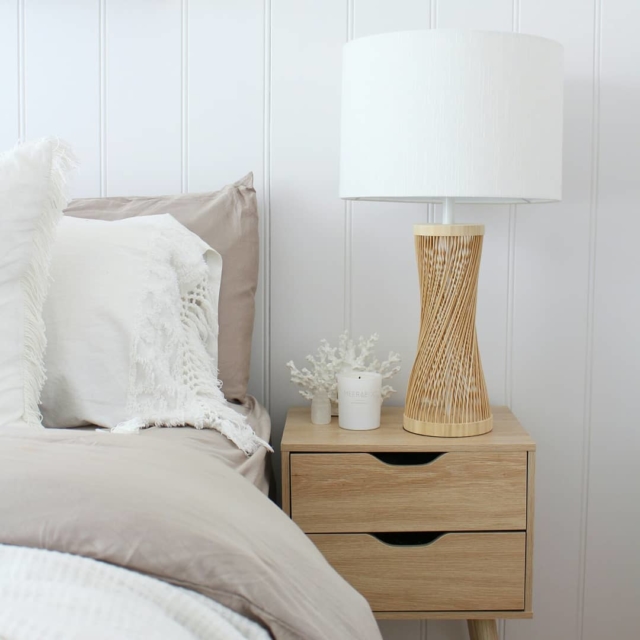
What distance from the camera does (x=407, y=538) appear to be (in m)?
1.67

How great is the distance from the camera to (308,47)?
5.79 feet

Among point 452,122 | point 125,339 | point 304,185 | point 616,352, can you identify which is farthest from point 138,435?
point 616,352

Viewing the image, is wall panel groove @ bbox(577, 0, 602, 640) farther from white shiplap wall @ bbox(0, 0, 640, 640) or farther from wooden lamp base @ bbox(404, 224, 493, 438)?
wooden lamp base @ bbox(404, 224, 493, 438)

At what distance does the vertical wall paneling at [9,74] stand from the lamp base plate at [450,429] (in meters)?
1.11

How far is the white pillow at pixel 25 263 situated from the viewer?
1.21 m

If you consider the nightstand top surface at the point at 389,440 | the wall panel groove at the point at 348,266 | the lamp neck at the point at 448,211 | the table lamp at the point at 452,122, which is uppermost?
the table lamp at the point at 452,122

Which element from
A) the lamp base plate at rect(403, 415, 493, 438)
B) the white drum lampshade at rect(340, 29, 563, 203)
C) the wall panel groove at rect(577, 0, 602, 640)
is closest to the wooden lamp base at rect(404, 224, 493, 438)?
the lamp base plate at rect(403, 415, 493, 438)

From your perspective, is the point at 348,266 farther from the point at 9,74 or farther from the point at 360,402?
the point at 9,74

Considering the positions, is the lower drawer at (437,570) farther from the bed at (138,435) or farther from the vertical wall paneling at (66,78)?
the vertical wall paneling at (66,78)

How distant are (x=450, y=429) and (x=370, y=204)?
22.5 inches

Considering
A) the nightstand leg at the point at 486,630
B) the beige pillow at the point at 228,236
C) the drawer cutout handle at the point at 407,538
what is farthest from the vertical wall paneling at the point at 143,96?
the nightstand leg at the point at 486,630

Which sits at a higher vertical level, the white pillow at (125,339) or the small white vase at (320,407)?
the white pillow at (125,339)

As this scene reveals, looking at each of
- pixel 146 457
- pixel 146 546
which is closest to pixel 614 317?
pixel 146 457

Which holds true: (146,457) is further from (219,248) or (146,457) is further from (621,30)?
(621,30)
